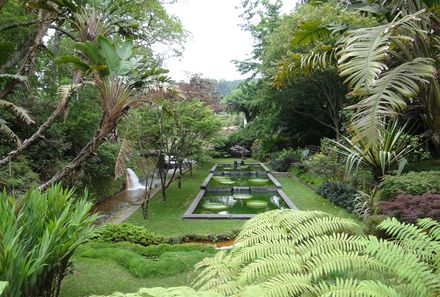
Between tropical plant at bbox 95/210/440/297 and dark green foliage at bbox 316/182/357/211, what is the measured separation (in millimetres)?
6670

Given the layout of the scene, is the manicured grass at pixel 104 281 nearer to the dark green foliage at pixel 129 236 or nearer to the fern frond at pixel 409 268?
the dark green foliage at pixel 129 236

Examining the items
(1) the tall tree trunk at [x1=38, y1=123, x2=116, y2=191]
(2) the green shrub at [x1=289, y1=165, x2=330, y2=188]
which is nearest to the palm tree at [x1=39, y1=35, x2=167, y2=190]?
(1) the tall tree trunk at [x1=38, y1=123, x2=116, y2=191]

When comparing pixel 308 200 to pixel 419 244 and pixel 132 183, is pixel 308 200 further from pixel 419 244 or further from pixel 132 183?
pixel 419 244

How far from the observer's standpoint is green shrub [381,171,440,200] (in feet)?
18.1

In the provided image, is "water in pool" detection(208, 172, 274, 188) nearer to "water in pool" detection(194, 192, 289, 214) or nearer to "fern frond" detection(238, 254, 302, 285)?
"water in pool" detection(194, 192, 289, 214)

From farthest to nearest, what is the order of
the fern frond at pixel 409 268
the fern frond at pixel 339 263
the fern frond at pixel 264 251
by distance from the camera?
the fern frond at pixel 264 251 → the fern frond at pixel 339 263 → the fern frond at pixel 409 268

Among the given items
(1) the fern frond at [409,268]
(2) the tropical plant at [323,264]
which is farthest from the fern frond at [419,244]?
(1) the fern frond at [409,268]

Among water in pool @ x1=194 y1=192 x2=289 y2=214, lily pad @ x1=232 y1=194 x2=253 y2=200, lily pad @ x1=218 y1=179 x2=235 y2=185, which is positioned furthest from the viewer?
lily pad @ x1=218 y1=179 x2=235 y2=185

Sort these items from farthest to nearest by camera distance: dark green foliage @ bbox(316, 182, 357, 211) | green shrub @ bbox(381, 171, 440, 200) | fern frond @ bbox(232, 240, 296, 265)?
1. dark green foliage @ bbox(316, 182, 357, 211)
2. green shrub @ bbox(381, 171, 440, 200)
3. fern frond @ bbox(232, 240, 296, 265)

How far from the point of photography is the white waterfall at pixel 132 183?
46.2 feet

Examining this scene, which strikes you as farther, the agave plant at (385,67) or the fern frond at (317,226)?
the agave plant at (385,67)

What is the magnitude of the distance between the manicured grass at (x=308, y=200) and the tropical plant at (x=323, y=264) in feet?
17.1

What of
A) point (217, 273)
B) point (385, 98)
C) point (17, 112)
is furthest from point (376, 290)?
point (17, 112)

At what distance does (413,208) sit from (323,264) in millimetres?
3228
